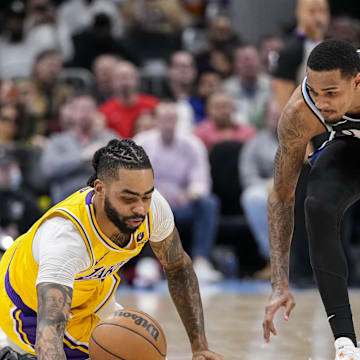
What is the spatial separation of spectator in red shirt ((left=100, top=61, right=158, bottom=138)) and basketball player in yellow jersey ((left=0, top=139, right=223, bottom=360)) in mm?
4735

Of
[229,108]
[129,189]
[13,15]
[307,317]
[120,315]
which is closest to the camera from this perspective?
[129,189]

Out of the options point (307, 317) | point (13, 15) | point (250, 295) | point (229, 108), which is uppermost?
point (13, 15)

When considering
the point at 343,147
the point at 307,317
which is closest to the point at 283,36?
the point at 307,317

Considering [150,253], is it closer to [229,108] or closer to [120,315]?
[229,108]

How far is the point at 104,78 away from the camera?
937cm

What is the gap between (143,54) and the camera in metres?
11.0

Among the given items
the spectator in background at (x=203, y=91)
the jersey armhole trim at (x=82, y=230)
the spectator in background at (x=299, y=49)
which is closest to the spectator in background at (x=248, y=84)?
the spectator in background at (x=203, y=91)

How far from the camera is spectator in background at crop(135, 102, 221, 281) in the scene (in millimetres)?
7820

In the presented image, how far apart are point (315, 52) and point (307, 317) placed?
262 cm

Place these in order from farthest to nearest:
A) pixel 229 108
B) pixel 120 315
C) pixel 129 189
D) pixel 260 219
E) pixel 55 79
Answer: pixel 55 79
pixel 229 108
pixel 260 219
pixel 120 315
pixel 129 189

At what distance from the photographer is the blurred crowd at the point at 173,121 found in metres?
7.60

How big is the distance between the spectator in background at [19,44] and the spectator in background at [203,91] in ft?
6.86

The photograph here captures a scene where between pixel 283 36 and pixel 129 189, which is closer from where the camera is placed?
pixel 129 189

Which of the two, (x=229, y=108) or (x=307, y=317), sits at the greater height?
(x=229, y=108)
